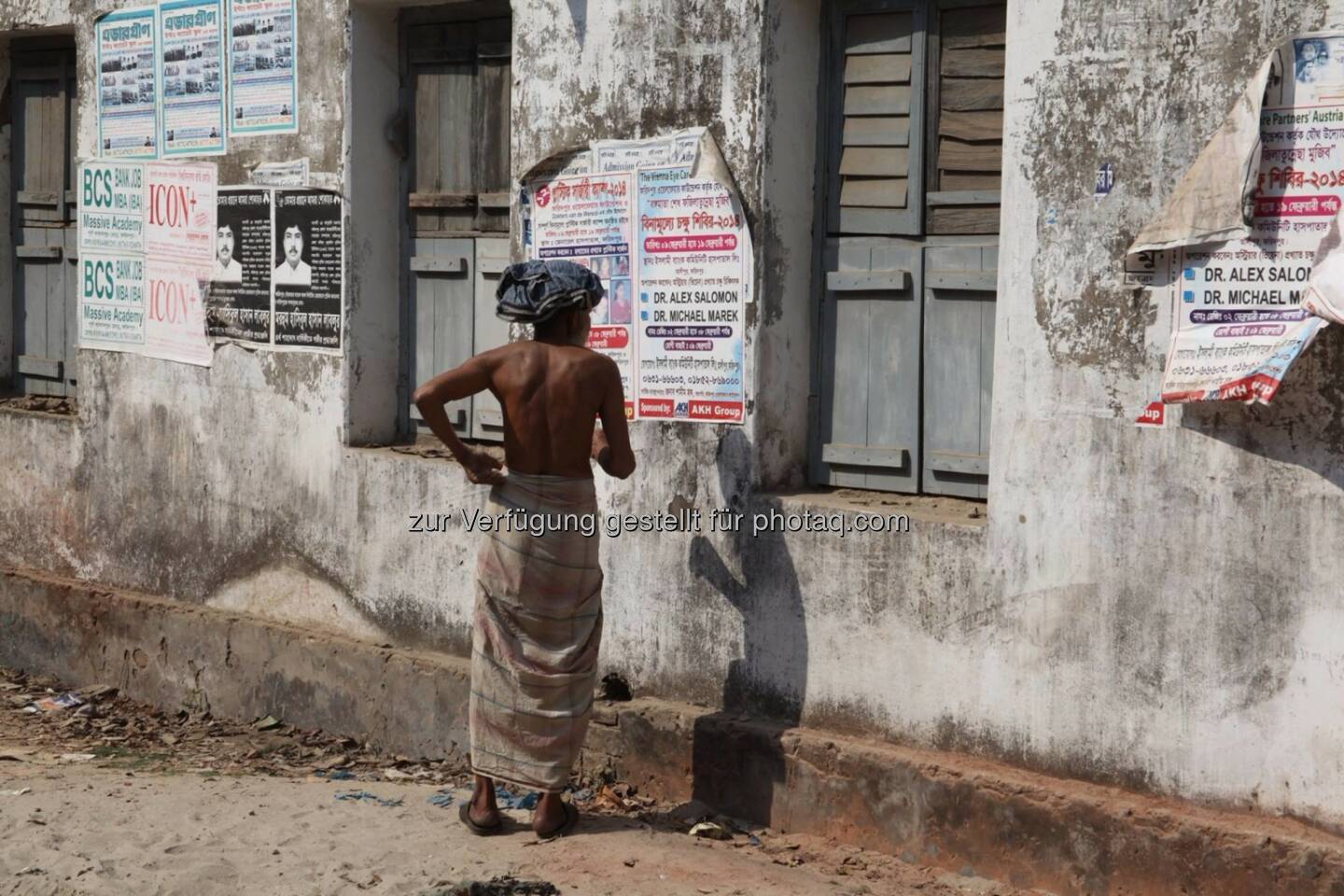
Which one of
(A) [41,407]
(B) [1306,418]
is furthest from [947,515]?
(A) [41,407]

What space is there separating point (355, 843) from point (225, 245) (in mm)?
3163

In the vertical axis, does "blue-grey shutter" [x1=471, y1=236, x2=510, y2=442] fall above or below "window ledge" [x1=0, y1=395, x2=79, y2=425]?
above

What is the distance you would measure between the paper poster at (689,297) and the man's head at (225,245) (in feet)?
7.87

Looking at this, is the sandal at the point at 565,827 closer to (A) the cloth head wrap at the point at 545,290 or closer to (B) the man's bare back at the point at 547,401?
(B) the man's bare back at the point at 547,401

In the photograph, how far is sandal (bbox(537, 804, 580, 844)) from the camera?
548 centimetres

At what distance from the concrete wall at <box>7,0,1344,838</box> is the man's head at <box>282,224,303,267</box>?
32cm

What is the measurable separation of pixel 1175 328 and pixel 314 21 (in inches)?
156

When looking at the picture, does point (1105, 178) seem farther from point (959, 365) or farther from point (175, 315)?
point (175, 315)

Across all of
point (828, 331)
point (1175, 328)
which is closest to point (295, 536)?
point (828, 331)

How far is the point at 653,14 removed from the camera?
235 inches

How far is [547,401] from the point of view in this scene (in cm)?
537

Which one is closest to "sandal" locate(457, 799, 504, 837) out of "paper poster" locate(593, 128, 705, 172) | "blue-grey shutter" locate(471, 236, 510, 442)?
"blue-grey shutter" locate(471, 236, 510, 442)

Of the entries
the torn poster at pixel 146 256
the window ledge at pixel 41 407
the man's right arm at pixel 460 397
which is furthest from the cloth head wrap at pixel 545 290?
the window ledge at pixel 41 407

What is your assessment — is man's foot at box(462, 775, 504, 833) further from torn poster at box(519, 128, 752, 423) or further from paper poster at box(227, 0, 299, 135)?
paper poster at box(227, 0, 299, 135)
